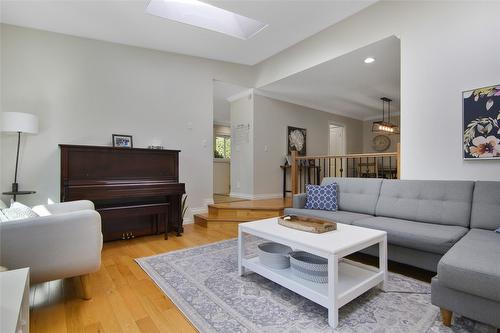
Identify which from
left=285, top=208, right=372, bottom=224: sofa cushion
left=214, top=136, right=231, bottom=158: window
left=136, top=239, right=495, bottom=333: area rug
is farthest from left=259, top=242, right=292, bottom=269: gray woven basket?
left=214, top=136, right=231, bottom=158: window

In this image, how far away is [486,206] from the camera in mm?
2193

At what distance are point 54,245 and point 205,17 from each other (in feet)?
9.84

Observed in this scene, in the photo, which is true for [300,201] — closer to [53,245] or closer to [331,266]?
[331,266]

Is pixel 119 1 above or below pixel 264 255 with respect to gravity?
above

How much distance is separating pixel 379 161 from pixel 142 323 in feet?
23.5

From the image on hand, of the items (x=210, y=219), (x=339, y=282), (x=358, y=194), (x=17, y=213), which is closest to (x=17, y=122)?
(x=17, y=213)

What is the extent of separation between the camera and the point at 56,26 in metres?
3.12

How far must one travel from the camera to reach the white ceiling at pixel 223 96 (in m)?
4.96

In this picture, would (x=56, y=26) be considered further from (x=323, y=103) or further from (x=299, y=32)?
(x=323, y=103)

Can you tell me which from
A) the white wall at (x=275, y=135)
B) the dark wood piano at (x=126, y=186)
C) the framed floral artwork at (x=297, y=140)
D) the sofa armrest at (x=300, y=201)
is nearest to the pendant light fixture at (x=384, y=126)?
the white wall at (x=275, y=135)

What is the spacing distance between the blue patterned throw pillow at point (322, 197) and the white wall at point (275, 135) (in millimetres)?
1968

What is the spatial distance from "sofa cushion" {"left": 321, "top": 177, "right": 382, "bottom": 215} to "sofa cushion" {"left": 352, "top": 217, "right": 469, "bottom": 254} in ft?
1.59

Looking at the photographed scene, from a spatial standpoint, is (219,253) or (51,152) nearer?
(219,253)

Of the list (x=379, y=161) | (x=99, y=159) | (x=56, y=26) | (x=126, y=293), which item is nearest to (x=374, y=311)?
(x=126, y=293)
